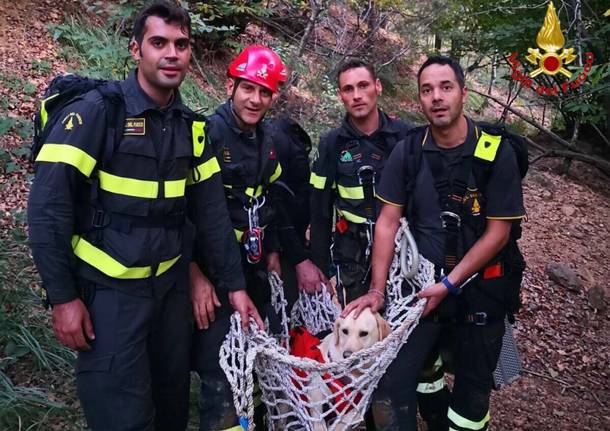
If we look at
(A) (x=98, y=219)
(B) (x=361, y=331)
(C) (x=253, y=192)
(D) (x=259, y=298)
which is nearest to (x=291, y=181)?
(C) (x=253, y=192)

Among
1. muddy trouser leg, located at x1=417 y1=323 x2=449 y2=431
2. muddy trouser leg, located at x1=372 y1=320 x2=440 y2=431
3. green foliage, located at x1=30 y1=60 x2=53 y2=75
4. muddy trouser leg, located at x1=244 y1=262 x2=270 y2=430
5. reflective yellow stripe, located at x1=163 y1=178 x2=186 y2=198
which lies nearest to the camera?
reflective yellow stripe, located at x1=163 y1=178 x2=186 y2=198

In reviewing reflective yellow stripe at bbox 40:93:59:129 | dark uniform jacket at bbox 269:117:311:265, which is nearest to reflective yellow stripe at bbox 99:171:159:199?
reflective yellow stripe at bbox 40:93:59:129

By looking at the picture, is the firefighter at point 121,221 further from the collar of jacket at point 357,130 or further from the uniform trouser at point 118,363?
the collar of jacket at point 357,130

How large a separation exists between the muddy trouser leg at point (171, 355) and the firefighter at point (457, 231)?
37.7 inches

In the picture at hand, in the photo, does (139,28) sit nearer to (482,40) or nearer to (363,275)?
(363,275)

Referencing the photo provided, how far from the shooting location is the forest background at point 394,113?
11.8 ft

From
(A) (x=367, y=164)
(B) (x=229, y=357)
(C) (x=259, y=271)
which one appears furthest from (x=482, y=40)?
(B) (x=229, y=357)

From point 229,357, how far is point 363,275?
1.23 m

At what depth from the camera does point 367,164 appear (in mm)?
3422

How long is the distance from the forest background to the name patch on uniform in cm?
89

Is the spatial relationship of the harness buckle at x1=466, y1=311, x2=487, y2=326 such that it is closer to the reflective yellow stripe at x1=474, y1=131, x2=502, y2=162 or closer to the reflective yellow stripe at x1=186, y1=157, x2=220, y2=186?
the reflective yellow stripe at x1=474, y1=131, x2=502, y2=162

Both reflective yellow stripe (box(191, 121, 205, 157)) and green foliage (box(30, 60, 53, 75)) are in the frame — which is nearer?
reflective yellow stripe (box(191, 121, 205, 157))

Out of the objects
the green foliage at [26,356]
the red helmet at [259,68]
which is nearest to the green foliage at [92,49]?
the green foliage at [26,356]

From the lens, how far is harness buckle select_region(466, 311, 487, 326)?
2.94 metres
